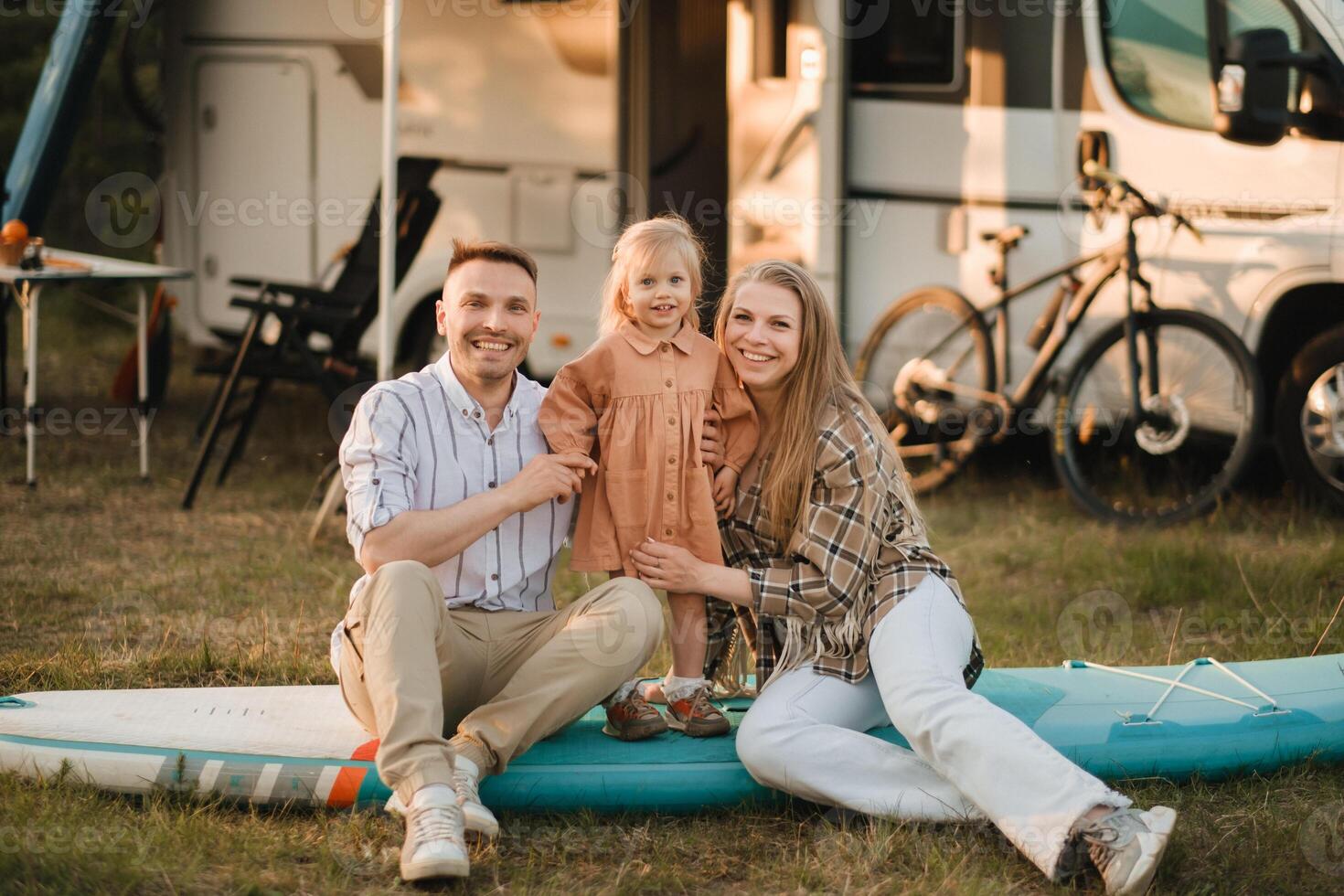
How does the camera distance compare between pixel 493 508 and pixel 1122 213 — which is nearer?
pixel 493 508

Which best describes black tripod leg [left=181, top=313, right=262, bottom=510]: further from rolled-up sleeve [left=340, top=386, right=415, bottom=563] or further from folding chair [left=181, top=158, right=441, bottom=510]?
rolled-up sleeve [left=340, top=386, right=415, bottom=563]

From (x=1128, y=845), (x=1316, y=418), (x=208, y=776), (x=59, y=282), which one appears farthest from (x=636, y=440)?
(x=59, y=282)

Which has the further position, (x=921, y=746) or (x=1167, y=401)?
(x=1167, y=401)

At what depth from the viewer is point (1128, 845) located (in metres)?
2.66

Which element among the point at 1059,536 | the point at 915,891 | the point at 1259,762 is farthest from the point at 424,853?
the point at 1059,536

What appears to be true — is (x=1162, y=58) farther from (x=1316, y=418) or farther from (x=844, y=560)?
(x=844, y=560)

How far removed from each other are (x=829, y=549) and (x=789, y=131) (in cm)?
334

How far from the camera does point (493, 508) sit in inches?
120

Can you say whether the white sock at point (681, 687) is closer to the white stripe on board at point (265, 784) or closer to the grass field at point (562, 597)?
the grass field at point (562, 597)

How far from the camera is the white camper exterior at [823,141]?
222 inches

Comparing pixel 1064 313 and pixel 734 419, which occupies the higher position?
pixel 1064 313

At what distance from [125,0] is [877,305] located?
136 inches

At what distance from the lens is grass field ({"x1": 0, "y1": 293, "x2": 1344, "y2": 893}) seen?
2.83 m

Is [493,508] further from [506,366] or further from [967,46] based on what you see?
[967,46]
